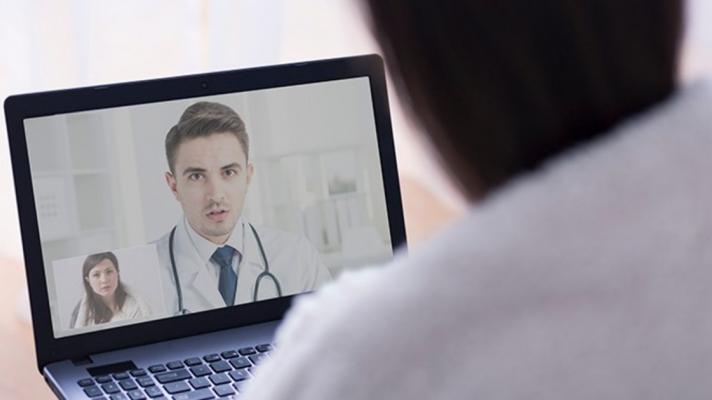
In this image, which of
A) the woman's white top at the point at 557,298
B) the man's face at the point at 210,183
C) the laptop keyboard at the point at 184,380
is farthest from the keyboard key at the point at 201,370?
the woman's white top at the point at 557,298

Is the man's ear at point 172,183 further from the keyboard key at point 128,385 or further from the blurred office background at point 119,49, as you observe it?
Answer: the blurred office background at point 119,49

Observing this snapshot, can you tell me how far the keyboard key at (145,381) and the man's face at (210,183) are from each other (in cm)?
13

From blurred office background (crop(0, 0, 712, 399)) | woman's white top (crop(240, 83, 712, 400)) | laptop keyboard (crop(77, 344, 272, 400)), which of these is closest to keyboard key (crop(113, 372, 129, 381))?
laptop keyboard (crop(77, 344, 272, 400))

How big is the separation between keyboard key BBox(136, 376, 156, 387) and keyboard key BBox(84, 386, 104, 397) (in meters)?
0.03

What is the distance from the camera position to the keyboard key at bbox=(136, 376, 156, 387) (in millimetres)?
975

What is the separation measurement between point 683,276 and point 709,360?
0.15ft

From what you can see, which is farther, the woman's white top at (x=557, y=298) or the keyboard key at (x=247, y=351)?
the keyboard key at (x=247, y=351)

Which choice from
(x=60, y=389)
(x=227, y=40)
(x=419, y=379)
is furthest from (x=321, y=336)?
(x=227, y=40)

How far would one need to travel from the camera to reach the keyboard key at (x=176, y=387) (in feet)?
3.17

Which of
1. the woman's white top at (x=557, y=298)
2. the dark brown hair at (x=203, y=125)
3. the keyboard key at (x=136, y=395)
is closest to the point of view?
the woman's white top at (x=557, y=298)

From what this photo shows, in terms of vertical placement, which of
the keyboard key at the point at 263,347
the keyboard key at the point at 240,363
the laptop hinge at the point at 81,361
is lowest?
the keyboard key at the point at 240,363

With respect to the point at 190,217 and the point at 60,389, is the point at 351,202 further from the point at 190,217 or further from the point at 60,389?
the point at 60,389

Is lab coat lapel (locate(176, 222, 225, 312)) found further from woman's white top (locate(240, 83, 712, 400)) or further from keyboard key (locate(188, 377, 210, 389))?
woman's white top (locate(240, 83, 712, 400))

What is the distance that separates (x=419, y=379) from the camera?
0.54 meters
